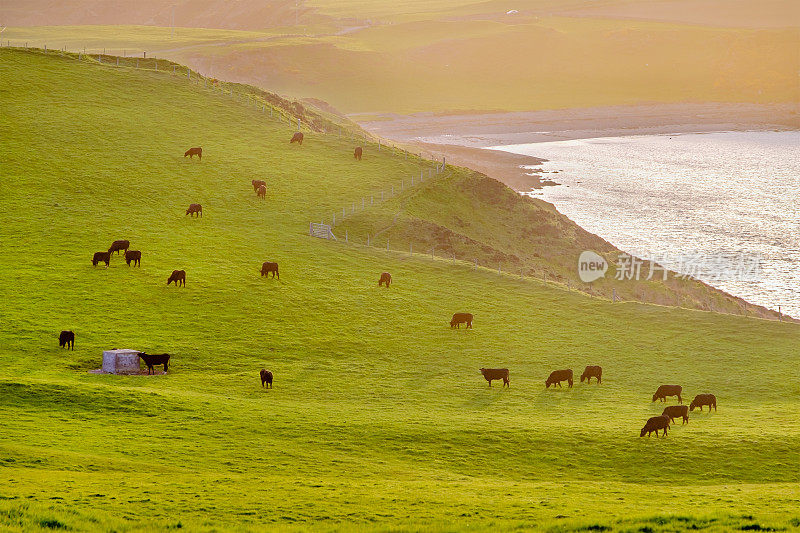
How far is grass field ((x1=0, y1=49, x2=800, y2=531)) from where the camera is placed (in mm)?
30844

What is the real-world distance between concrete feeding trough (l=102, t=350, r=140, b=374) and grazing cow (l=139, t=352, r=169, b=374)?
1.73ft

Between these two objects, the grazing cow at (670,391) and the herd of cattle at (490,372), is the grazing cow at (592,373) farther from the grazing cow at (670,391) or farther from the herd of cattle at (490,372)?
the grazing cow at (670,391)

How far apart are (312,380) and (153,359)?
8.56 metres

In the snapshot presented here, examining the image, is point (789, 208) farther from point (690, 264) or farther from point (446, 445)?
point (446, 445)

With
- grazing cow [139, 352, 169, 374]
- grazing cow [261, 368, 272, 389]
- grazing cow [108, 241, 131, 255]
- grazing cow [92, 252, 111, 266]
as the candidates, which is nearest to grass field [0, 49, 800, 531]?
grazing cow [261, 368, 272, 389]

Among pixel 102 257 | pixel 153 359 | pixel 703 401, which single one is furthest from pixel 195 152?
pixel 703 401

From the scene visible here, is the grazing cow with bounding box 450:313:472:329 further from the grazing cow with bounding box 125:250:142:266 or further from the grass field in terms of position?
the grazing cow with bounding box 125:250:142:266

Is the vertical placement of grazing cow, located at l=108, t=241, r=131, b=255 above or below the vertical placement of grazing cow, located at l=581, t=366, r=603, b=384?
above

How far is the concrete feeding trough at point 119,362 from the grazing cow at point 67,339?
372cm

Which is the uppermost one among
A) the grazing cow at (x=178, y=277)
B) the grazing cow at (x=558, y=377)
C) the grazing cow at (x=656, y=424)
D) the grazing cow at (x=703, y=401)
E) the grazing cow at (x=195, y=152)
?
the grazing cow at (x=195, y=152)

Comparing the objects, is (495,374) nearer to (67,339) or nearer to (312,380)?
(312,380)

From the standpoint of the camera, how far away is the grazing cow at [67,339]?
52125mm

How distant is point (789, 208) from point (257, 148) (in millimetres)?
87843

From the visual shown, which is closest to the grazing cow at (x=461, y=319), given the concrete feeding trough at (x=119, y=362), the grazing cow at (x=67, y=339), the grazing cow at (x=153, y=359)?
the grazing cow at (x=153, y=359)
